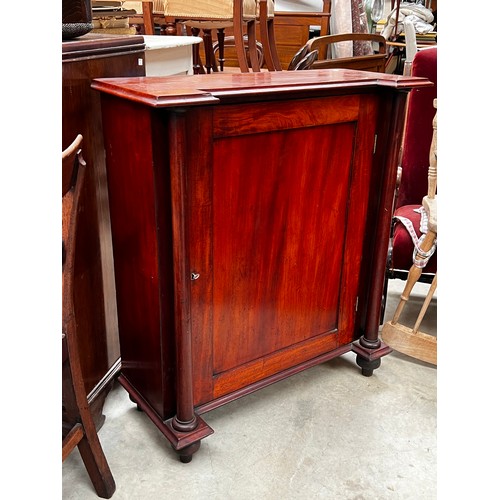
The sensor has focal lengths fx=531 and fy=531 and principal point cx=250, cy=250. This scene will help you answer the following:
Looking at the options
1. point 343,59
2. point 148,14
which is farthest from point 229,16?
point 343,59

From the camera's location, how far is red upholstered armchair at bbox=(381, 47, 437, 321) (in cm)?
197

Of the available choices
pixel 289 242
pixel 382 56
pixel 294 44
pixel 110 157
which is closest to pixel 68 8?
pixel 110 157

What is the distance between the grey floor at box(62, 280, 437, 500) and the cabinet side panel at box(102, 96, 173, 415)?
0.54 ft

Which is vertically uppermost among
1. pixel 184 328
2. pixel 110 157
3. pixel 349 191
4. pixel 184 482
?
pixel 110 157

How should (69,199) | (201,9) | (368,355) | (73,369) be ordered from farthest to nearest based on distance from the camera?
1. (201,9)
2. (368,355)
3. (73,369)
4. (69,199)

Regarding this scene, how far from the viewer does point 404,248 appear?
6.47ft

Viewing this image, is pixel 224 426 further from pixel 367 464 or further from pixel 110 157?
pixel 110 157

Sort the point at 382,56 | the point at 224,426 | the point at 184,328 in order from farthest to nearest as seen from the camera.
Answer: the point at 382,56, the point at 224,426, the point at 184,328

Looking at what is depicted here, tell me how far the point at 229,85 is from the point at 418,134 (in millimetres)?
1084

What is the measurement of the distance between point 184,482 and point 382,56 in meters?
3.12

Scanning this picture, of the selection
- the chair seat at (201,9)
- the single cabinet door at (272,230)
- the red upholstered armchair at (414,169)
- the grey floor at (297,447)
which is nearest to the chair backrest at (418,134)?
the red upholstered armchair at (414,169)

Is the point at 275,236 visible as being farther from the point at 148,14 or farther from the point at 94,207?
the point at 148,14

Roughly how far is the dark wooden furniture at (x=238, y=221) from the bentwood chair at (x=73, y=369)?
0.20 meters

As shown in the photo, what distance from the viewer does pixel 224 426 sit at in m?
1.65
